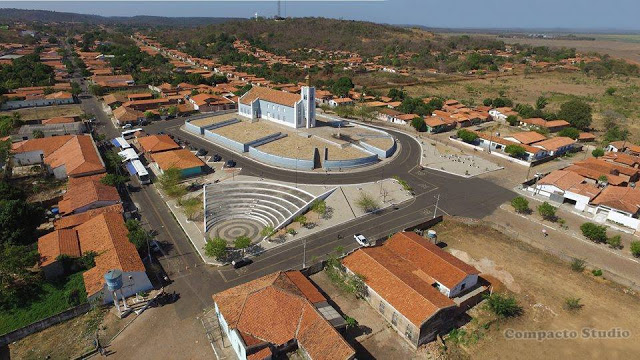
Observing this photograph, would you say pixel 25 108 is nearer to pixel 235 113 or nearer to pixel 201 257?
pixel 235 113

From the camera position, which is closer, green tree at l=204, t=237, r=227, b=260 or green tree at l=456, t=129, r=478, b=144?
green tree at l=204, t=237, r=227, b=260

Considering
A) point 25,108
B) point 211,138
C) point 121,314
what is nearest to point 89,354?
point 121,314

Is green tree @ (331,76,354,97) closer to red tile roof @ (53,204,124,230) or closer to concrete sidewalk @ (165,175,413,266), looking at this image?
concrete sidewalk @ (165,175,413,266)

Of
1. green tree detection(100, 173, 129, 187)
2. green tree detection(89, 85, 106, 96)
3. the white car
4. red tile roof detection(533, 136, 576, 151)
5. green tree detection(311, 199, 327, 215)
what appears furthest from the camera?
green tree detection(89, 85, 106, 96)

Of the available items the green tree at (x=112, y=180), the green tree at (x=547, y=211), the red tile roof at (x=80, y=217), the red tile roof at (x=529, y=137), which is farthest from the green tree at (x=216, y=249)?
the red tile roof at (x=529, y=137)

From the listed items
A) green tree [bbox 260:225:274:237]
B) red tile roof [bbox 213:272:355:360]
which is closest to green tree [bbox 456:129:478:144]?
green tree [bbox 260:225:274:237]

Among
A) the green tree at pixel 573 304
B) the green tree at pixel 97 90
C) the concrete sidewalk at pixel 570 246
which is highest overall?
the green tree at pixel 97 90

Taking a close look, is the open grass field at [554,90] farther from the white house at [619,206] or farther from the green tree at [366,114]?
the white house at [619,206]
